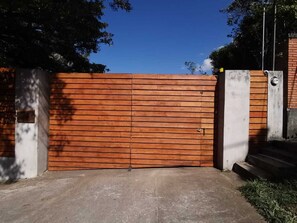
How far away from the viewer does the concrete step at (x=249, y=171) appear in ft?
21.6

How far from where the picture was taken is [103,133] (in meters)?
8.46

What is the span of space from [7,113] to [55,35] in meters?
4.59

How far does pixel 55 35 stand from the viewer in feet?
39.3

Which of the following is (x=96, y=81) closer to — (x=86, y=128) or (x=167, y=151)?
(x=86, y=128)

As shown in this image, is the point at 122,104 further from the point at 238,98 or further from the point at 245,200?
the point at 245,200

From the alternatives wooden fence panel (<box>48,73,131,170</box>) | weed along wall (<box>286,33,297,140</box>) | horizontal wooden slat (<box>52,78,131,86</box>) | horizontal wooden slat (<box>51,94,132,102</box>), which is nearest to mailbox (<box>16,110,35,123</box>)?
wooden fence panel (<box>48,73,131,170</box>)

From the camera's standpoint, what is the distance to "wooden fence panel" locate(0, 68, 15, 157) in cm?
818

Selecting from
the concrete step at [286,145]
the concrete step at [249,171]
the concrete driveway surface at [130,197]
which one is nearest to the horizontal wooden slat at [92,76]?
the concrete driveway surface at [130,197]

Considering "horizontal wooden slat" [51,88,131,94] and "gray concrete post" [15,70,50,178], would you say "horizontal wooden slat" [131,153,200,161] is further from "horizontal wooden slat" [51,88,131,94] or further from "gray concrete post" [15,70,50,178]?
"gray concrete post" [15,70,50,178]

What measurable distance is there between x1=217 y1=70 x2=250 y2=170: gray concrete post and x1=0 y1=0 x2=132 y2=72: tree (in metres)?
4.11

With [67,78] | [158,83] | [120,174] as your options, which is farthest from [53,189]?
[158,83]

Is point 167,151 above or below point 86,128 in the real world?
below

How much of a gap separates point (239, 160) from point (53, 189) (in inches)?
161

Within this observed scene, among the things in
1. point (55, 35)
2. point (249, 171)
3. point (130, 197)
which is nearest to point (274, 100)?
point (249, 171)
